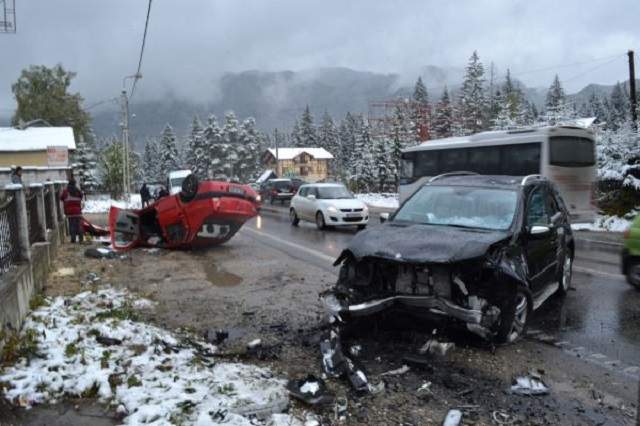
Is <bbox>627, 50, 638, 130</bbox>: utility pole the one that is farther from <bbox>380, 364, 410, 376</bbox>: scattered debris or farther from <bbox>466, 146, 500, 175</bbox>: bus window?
<bbox>380, 364, 410, 376</bbox>: scattered debris

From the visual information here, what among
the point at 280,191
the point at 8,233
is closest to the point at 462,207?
the point at 8,233

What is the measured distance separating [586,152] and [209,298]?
14.4 m

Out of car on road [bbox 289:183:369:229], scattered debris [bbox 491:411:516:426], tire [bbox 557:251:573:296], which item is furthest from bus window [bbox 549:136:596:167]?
scattered debris [bbox 491:411:516:426]

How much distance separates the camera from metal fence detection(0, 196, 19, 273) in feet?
21.1

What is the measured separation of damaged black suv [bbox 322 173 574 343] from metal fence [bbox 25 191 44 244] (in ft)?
19.1

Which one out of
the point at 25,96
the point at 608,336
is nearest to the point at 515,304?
the point at 608,336

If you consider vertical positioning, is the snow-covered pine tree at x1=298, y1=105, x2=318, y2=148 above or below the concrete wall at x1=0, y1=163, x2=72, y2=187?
above

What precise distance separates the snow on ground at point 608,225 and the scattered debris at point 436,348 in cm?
1545

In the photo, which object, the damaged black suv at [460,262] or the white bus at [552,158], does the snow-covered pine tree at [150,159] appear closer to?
the white bus at [552,158]

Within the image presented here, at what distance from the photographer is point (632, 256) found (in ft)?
27.2

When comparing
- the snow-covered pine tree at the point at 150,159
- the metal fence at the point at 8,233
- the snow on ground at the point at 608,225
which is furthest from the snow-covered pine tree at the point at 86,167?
the snow-covered pine tree at the point at 150,159

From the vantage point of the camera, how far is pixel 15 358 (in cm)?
501

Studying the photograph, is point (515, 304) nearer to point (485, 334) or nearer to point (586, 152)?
point (485, 334)

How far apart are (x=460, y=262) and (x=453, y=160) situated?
1619 centimetres
